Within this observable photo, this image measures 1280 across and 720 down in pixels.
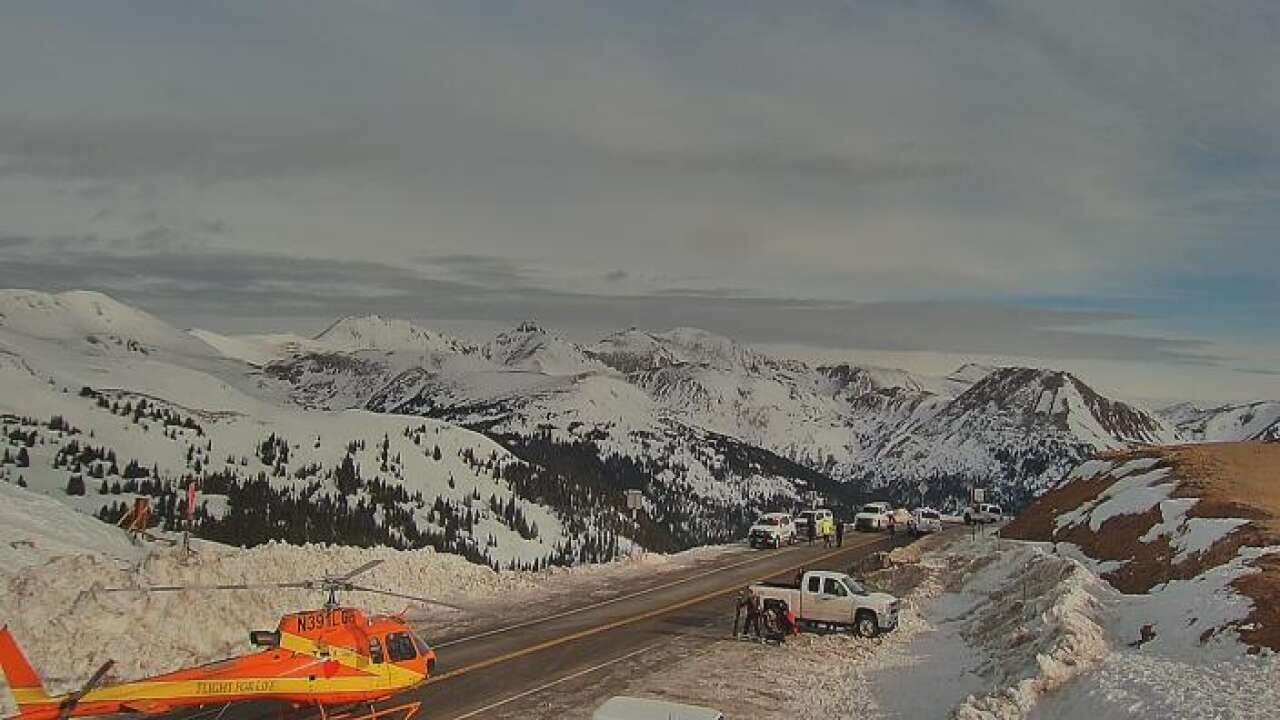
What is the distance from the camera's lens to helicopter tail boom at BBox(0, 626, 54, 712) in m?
17.7

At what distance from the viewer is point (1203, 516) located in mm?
35031

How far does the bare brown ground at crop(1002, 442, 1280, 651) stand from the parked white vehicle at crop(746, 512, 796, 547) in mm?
14026

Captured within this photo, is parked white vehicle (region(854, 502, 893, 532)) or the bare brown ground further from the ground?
the bare brown ground

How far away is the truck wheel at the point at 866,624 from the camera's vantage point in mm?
32000

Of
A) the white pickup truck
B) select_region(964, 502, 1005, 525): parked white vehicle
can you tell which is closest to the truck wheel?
the white pickup truck

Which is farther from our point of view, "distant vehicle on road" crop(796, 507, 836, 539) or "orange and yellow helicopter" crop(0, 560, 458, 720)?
"distant vehicle on road" crop(796, 507, 836, 539)

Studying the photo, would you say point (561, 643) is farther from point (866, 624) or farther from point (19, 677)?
point (19, 677)

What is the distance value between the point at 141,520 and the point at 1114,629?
1375 inches

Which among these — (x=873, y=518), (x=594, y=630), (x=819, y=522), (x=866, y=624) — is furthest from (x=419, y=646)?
(x=873, y=518)

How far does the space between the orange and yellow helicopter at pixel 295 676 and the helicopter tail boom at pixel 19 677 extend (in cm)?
2

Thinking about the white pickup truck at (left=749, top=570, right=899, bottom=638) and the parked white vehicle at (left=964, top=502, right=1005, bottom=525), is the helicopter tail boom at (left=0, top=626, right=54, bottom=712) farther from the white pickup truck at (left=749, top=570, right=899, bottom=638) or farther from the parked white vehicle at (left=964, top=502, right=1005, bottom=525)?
the parked white vehicle at (left=964, top=502, right=1005, bottom=525)

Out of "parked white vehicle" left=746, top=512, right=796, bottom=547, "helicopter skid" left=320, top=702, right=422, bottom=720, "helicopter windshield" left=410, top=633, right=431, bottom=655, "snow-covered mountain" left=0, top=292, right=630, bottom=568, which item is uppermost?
"helicopter windshield" left=410, top=633, right=431, bottom=655

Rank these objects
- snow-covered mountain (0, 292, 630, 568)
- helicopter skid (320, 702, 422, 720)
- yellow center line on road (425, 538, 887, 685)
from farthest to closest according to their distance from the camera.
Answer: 1. snow-covered mountain (0, 292, 630, 568)
2. yellow center line on road (425, 538, 887, 685)
3. helicopter skid (320, 702, 422, 720)

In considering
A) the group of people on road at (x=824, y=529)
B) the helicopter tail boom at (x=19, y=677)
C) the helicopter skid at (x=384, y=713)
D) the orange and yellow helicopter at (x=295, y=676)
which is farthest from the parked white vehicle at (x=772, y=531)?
the helicopter tail boom at (x=19, y=677)
